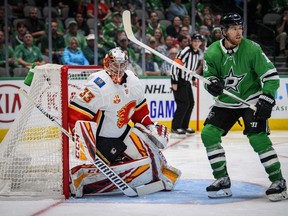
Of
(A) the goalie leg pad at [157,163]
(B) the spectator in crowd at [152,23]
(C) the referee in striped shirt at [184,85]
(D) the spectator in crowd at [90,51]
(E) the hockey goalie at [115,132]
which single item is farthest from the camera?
(B) the spectator in crowd at [152,23]

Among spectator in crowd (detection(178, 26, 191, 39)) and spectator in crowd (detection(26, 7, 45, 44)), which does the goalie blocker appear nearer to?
spectator in crowd (detection(26, 7, 45, 44))

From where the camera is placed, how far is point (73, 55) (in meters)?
9.35

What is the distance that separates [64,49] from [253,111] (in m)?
5.15

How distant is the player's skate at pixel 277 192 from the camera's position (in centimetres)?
457

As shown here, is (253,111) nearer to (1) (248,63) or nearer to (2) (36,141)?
(1) (248,63)

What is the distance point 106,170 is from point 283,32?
6.36 metres

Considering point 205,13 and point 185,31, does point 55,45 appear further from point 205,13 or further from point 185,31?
point 205,13

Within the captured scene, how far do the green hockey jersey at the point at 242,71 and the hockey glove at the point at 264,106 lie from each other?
4 centimetres

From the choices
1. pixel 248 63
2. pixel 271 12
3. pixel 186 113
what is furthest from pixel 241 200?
pixel 271 12

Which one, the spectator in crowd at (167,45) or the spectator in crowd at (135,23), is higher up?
the spectator in crowd at (135,23)

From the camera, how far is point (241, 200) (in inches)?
183

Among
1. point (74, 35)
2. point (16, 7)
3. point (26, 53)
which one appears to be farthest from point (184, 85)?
point (16, 7)

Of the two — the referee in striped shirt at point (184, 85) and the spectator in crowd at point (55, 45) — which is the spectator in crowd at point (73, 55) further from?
the referee in striped shirt at point (184, 85)

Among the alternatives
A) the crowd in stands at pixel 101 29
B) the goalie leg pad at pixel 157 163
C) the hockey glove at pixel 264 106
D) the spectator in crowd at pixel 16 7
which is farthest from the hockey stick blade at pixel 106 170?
the spectator in crowd at pixel 16 7
